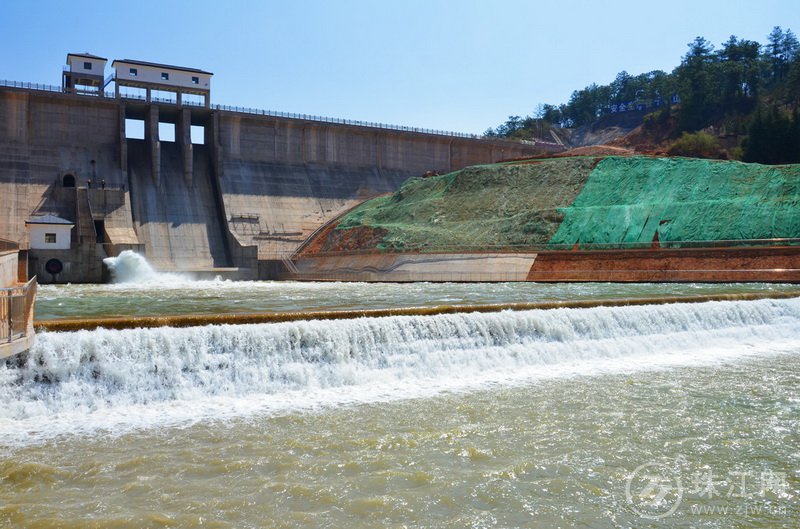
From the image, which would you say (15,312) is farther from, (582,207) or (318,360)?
(582,207)

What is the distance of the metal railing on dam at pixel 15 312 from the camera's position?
392 inches

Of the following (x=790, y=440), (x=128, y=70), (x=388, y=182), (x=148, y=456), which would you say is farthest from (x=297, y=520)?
(x=388, y=182)

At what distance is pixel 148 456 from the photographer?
8641 mm

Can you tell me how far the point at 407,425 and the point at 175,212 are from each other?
40145mm

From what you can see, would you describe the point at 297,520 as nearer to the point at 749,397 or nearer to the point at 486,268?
the point at 749,397

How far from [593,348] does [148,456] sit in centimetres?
1098

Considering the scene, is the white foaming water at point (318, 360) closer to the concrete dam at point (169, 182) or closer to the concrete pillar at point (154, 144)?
the concrete dam at point (169, 182)

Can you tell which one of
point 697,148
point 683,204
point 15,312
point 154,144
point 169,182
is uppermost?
point 697,148

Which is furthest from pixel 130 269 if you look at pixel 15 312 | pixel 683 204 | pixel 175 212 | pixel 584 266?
pixel 683 204

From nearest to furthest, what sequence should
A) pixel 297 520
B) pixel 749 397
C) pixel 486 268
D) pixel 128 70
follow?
pixel 297 520, pixel 749 397, pixel 486 268, pixel 128 70

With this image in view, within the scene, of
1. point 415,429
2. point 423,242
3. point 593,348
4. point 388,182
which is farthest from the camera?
point 388,182

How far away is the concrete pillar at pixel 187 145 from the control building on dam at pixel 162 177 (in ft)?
0.27

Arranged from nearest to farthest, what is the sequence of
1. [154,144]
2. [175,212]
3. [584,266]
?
[584,266] → [175,212] → [154,144]

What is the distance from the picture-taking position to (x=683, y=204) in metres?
35.2
